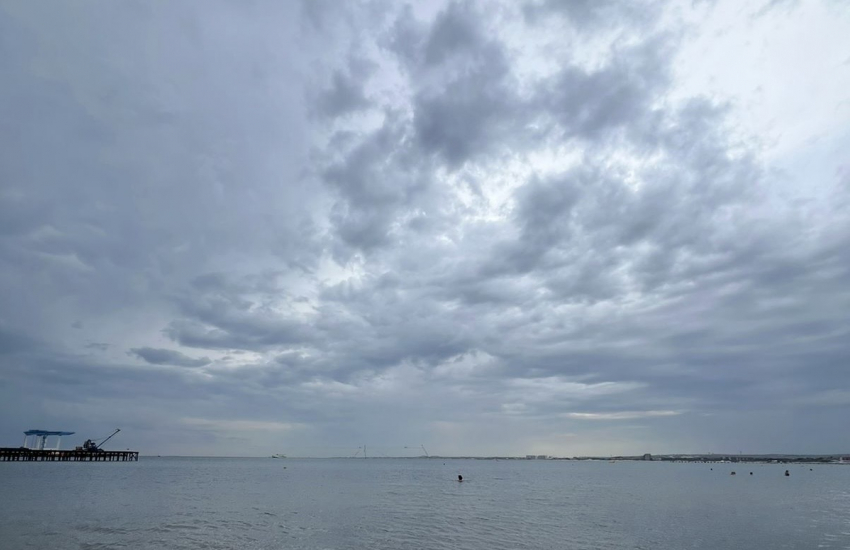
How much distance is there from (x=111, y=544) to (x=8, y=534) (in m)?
9.90

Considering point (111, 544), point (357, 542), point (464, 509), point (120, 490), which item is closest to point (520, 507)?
point (464, 509)

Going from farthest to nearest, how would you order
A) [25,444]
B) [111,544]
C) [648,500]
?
[25,444] < [648,500] < [111,544]

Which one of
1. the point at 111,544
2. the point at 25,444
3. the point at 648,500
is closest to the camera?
the point at 111,544

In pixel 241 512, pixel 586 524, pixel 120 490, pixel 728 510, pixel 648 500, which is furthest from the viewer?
pixel 120 490

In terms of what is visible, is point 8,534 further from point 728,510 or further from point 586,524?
point 728,510

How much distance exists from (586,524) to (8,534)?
47.6m

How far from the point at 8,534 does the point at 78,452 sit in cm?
19420

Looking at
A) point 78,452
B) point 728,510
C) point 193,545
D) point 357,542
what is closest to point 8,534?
point 193,545

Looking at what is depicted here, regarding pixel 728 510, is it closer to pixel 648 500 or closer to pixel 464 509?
pixel 648 500

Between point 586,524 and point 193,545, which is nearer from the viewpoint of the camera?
point 193,545

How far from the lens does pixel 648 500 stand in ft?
241

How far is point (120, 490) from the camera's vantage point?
82062 millimetres

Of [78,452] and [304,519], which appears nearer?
[304,519]

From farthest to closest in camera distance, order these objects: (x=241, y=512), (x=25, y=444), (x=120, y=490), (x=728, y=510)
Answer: (x=25, y=444), (x=120, y=490), (x=728, y=510), (x=241, y=512)
